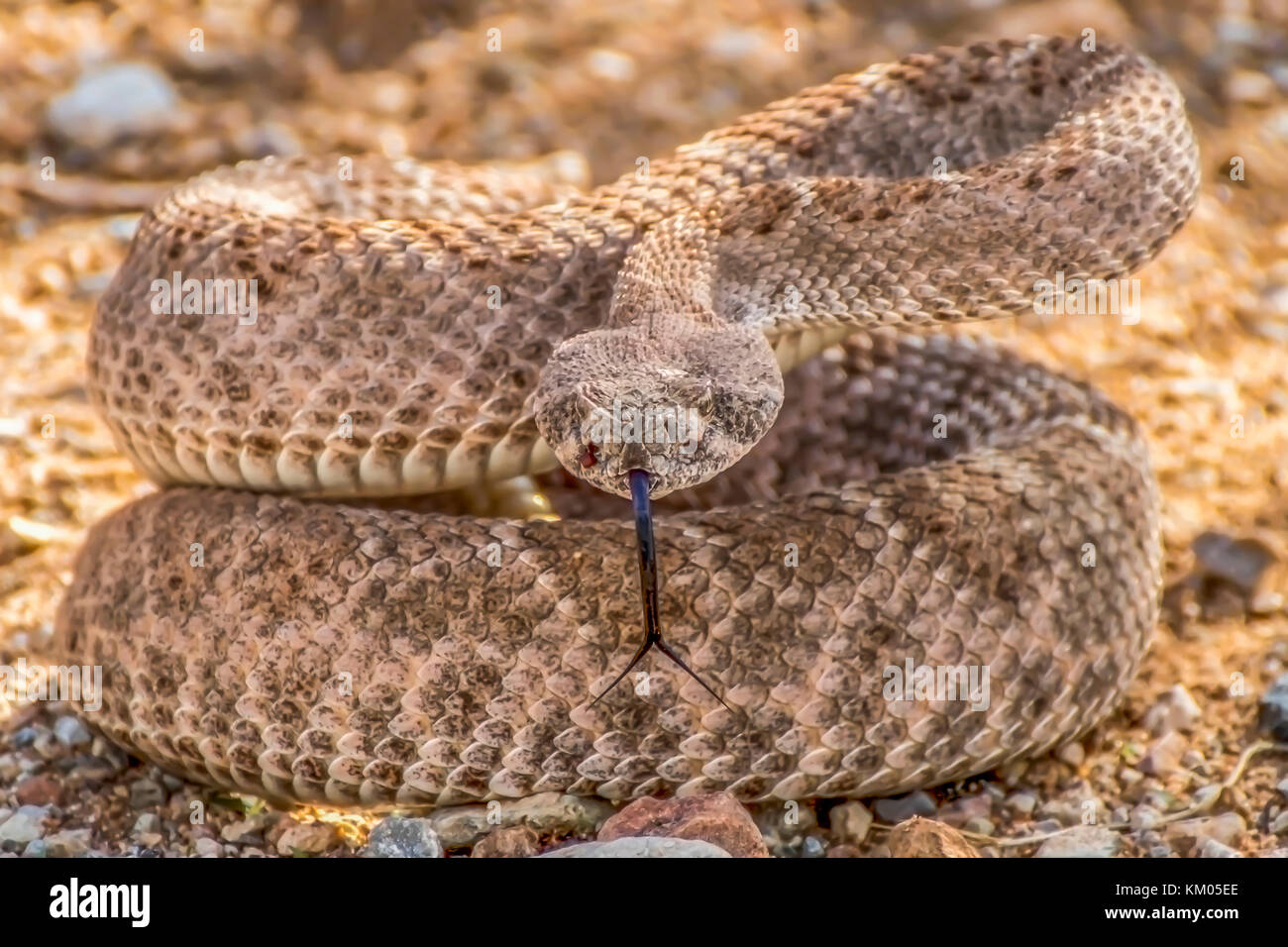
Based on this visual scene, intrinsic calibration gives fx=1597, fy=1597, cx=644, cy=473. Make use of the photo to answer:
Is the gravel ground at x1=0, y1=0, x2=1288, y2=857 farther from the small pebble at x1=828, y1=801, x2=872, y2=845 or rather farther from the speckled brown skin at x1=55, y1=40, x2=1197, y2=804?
the speckled brown skin at x1=55, y1=40, x2=1197, y2=804

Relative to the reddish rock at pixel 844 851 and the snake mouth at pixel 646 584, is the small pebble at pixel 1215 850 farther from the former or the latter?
the snake mouth at pixel 646 584

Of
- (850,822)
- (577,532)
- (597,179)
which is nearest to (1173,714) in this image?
(850,822)

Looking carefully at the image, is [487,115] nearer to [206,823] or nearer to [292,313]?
[292,313]

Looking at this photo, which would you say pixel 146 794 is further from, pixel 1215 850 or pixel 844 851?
pixel 1215 850

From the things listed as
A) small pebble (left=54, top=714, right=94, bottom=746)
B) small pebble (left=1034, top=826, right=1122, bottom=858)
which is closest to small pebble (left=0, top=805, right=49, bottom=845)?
small pebble (left=54, top=714, right=94, bottom=746)

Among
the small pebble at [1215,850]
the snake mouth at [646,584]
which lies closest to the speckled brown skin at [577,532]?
the snake mouth at [646,584]

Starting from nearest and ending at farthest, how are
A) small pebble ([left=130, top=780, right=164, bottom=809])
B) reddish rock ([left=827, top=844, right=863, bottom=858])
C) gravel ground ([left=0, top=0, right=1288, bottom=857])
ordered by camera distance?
1. reddish rock ([left=827, top=844, right=863, bottom=858])
2. gravel ground ([left=0, top=0, right=1288, bottom=857])
3. small pebble ([left=130, top=780, right=164, bottom=809])
